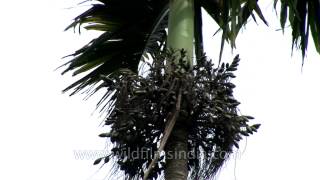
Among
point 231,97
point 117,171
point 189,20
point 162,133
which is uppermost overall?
point 189,20

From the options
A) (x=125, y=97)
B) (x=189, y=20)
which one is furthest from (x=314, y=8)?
(x=125, y=97)

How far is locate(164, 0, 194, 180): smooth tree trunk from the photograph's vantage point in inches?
169

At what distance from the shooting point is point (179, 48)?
15.6 ft

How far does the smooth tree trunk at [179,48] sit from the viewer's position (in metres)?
4.29

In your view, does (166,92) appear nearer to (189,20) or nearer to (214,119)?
(214,119)

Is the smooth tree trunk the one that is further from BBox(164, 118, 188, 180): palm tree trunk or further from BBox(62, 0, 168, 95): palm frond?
BBox(62, 0, 168, 95): palm frond

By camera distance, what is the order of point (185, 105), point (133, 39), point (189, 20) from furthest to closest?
point (133, 39) → point (189, 20) → point (185, 105)

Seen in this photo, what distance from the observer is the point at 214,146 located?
15.2ft

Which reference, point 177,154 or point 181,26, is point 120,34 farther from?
point 177,154

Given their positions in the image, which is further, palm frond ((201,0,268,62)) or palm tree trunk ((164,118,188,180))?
palm frond ((201,0,268,62))

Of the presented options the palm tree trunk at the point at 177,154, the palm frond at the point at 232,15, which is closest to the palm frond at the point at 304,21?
the palm frond at the point at 232,15

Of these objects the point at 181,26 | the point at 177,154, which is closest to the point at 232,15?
the point at 181,26

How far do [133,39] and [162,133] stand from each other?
1.93 m

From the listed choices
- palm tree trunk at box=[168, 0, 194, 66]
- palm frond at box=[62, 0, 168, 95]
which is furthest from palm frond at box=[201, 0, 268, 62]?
palm frond at box=[62, 0, 168, 95]
